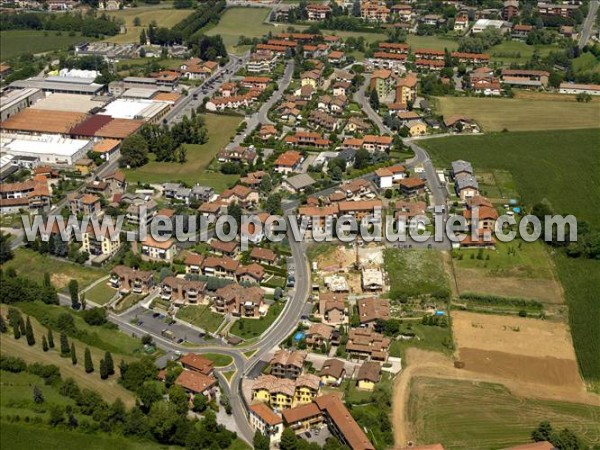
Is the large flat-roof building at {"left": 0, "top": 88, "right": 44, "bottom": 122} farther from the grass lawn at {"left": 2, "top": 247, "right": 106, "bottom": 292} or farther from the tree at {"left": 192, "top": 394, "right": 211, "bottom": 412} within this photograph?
the tree at {"left": 192, "top": 394, "right": 211, "bottom": 412}

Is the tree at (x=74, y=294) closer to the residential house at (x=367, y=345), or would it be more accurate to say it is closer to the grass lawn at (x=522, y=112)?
the residential house at (x=367, y=345)

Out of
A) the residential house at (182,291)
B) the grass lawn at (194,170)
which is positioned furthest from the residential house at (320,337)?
the grass lawn at (194,170)

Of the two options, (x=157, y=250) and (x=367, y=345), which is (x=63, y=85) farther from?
(x=367, y=345)

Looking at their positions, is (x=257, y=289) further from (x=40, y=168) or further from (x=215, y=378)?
(x=40, y=168)

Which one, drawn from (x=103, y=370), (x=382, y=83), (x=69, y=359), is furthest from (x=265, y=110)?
(x=103, y=370)

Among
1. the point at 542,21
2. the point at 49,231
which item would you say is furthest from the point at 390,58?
the point at 49,231
